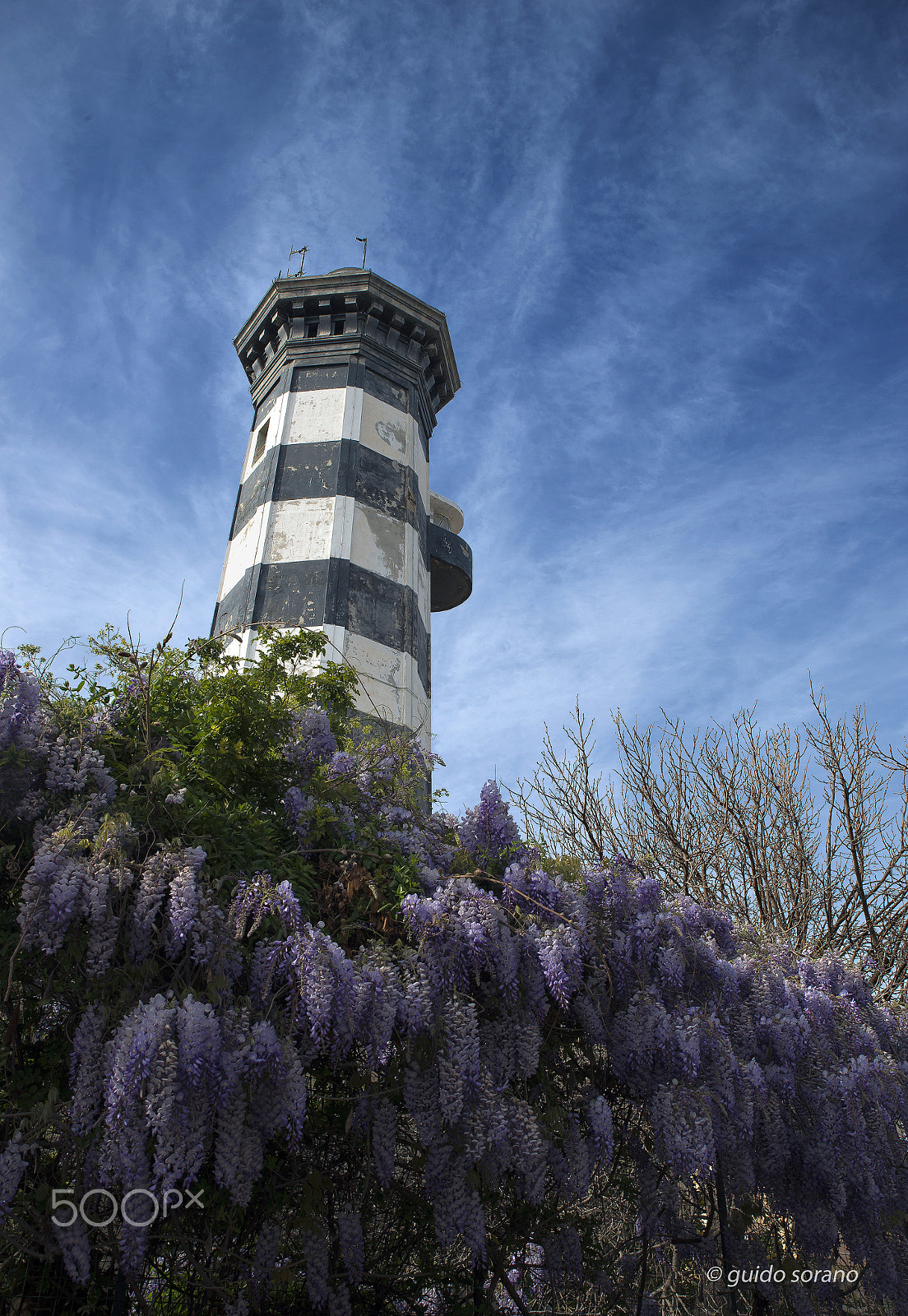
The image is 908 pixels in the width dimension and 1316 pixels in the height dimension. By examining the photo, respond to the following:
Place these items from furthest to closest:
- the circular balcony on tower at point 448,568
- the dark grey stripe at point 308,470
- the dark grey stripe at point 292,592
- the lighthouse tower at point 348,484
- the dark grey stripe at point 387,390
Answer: the circular balcony on tower at point 448,568 → the dark grey stripe at point 387,390 → the dark grey stripe at point 308,470 → the lighthouse tower at point 348,484 → the dark grey stripe at point 292,592

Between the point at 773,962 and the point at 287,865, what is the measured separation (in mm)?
3355

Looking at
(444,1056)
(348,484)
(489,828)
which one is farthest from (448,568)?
(444,1056)

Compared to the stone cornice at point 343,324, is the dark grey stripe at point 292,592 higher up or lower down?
lower down

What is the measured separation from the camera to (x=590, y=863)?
4578mm

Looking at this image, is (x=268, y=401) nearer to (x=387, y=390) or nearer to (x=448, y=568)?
(x=387, y=390)

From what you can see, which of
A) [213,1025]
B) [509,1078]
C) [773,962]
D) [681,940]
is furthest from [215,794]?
[773,962]

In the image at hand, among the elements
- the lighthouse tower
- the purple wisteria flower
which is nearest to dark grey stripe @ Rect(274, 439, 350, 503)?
the lighthouse tower

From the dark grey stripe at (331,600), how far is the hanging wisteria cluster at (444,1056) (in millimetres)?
5609

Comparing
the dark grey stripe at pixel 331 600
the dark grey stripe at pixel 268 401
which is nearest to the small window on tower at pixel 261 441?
the dark grey stripe at pixel 268 401

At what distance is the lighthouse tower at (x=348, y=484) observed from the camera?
10.3 m

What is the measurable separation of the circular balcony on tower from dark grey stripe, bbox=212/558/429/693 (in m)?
2.82

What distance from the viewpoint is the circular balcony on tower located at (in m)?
13.6

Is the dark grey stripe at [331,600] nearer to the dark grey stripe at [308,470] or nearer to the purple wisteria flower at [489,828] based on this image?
the dark grey stripe at [308,470]

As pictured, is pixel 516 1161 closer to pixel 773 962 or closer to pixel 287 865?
pixel 287 865
